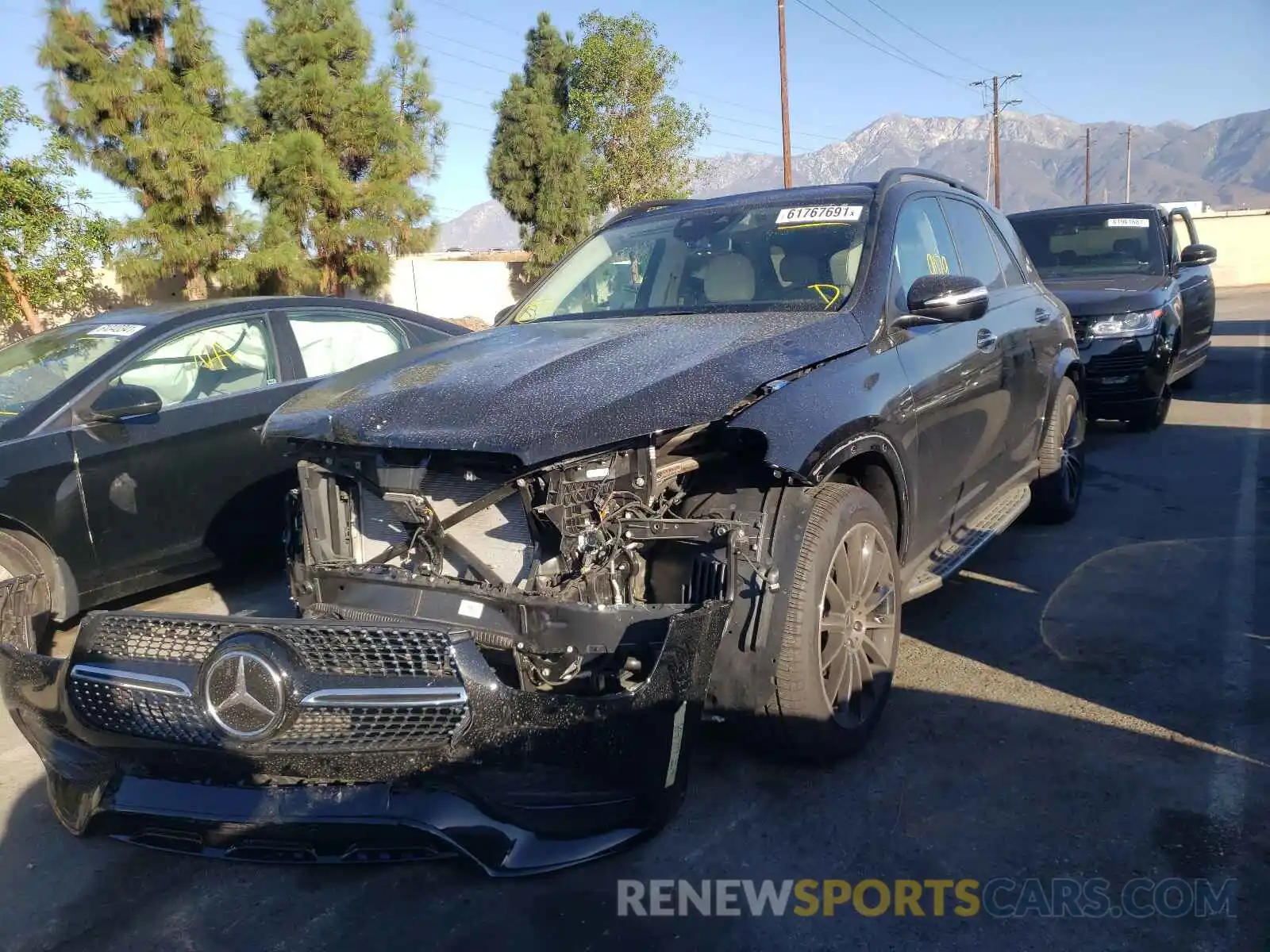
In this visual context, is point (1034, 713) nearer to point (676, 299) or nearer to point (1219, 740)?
point (1219, 740)

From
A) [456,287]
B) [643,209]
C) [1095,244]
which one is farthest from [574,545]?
[456,287]

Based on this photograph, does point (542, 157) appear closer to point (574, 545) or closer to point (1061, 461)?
point (1061, 461)

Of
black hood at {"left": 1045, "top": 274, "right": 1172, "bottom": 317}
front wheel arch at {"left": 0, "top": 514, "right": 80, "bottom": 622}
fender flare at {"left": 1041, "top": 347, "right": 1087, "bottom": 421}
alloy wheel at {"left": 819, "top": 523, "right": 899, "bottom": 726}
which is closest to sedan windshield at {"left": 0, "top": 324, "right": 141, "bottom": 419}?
front wheel arch at {"left": 0, "top": 514, "right": 80, "bottom": 622}

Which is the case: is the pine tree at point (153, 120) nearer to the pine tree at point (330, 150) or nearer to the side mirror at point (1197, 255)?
the pine tree at point (330, 150)

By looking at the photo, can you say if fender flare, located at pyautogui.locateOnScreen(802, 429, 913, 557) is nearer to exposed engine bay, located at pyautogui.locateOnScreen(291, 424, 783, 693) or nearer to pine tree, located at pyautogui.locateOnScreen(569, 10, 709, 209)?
exposed engine bay, located at pyautogui.locateOnScreen(291, 424, 783, 693)

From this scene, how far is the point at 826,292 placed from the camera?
376cm

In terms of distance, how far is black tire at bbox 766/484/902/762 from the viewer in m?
2.85

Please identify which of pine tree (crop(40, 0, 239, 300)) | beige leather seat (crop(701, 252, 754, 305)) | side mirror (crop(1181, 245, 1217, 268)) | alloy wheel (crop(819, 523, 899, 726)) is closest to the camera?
alloy wheel (crop(819, 523, 899, 726))

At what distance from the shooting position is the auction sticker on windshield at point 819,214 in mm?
4020

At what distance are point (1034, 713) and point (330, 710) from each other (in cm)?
245

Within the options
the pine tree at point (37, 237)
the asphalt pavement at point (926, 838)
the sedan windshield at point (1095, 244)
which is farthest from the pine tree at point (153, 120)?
the asphalt pavement at point (926, 838)

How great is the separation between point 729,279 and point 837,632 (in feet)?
5.32

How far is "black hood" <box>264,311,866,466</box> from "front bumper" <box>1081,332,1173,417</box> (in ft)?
17.5

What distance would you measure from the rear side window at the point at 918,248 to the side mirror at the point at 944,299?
0.07 meters
